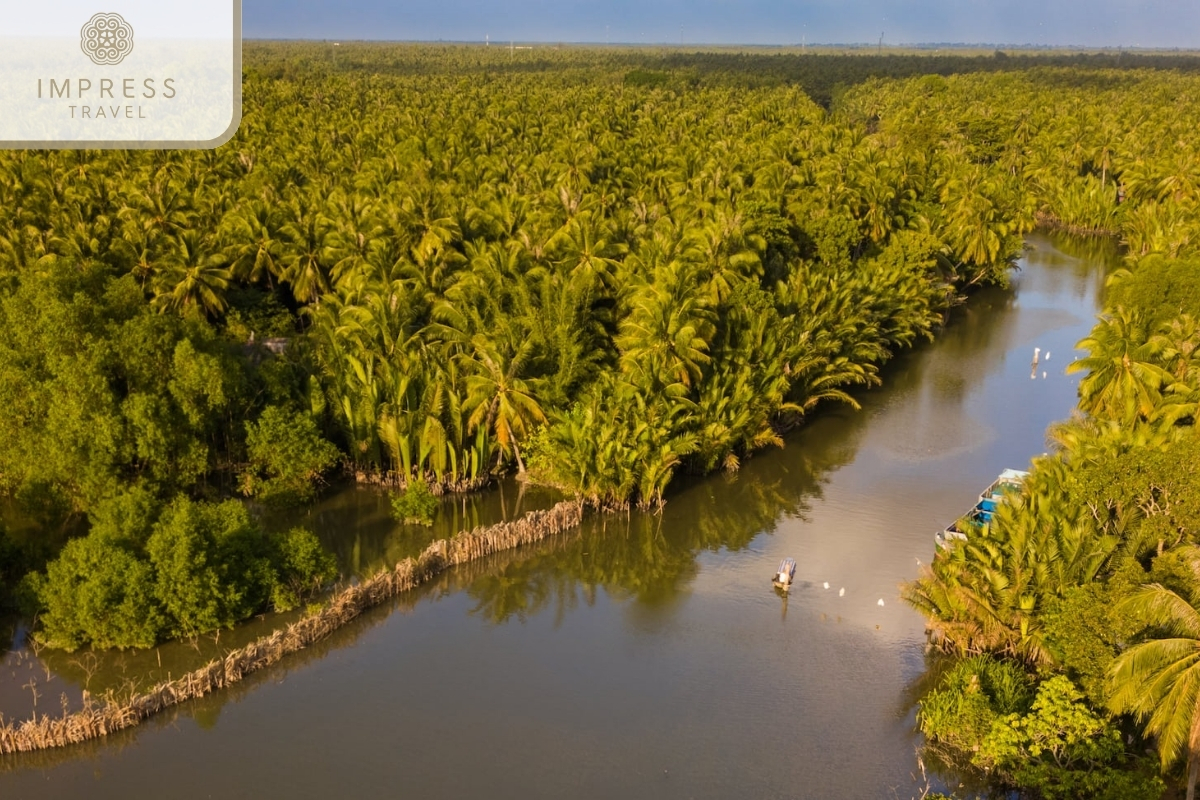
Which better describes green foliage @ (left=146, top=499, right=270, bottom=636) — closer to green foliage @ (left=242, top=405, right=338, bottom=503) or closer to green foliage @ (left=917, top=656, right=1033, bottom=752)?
green foliage @ (left=242, top=405, right=338, bottom=503)

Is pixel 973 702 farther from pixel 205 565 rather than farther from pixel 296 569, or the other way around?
pixel 205 565

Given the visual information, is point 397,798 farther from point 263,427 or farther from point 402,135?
point 402,135

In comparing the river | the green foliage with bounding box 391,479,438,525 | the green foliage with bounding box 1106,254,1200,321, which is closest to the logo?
the river

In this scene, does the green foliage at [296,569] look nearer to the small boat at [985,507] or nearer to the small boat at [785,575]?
the small boat at [785,575]

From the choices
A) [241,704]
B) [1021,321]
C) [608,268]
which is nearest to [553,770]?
[241,704]

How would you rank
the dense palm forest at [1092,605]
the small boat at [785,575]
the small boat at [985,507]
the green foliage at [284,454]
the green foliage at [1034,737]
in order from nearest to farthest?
the dense palm forest at [1092,605] → the green foliage at [1034,737] → the small boat at [985,507] → the small boat at [785,575] → the green foliage at [284,454]

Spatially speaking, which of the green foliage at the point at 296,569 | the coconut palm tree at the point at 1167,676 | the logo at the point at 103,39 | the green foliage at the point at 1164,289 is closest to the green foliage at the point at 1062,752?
the coconut palm tree at the point at 1167,676
